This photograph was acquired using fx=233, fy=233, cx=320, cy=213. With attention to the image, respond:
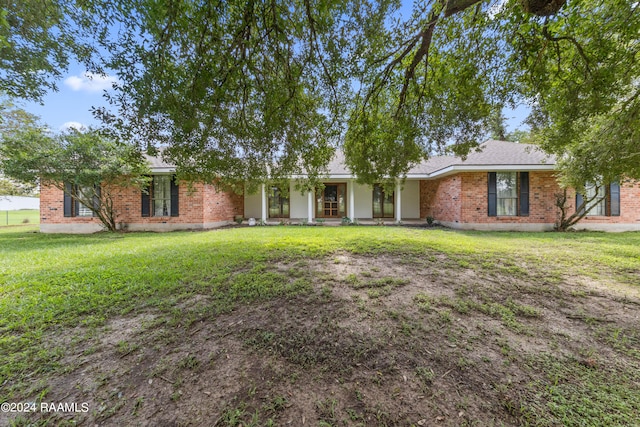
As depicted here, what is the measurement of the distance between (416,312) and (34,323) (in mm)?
4517

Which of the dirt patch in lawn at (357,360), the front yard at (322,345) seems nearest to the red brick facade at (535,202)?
the front yard at (322,345)

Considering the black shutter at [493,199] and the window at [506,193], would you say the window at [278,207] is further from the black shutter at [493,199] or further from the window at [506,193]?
the window at [506,193]

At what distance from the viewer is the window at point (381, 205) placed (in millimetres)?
15016

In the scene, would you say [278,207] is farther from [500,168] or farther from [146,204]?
[500,168]

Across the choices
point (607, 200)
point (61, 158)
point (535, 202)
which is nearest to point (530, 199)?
point (535, 202)

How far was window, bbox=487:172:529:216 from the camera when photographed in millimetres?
10562

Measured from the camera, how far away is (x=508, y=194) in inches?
421

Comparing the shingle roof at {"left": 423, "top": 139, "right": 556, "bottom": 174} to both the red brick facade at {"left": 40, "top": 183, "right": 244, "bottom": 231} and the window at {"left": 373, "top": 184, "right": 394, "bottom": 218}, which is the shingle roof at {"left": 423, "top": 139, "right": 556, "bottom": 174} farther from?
the red brick facade at {"left": 40, "top": 183, "right": 244, "bottom": 231}

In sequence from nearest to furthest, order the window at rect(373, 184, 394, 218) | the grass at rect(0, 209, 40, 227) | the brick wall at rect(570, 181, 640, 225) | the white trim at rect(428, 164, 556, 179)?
the white trim at rect(428, 164, 556, 179) < the brick wall at rect(570, 181, 640, 225) < the window at rect(373, 184, 394, 218) < the grass at rect(0, 209, 40, 227)

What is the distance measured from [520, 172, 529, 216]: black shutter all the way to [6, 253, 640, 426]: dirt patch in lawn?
8668 mm

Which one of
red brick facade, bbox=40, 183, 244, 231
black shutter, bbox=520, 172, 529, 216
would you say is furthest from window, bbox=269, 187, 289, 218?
black shutter, bbox=520, 172, 529, 216

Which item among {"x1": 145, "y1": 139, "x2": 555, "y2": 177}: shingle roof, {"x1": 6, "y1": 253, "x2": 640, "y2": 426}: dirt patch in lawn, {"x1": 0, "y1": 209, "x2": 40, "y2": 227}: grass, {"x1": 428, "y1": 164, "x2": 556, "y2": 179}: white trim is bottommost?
{"x1": 6, "y1": 253, "x2": 640, "y2": 426}: dirt patch in lawn

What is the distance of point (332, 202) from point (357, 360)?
13043mm

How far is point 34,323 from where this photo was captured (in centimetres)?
268
